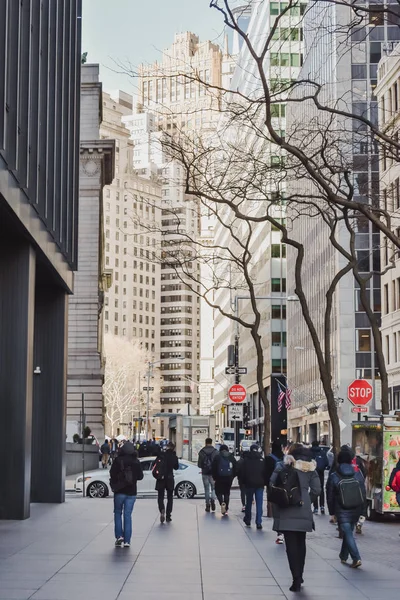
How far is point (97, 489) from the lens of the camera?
35500mm

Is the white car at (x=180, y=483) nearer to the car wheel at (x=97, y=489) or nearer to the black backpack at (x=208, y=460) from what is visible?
the car wheel at (x=97, y=489)

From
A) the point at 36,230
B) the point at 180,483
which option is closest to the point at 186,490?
the point at 180,483

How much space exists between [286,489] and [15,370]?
11116mm

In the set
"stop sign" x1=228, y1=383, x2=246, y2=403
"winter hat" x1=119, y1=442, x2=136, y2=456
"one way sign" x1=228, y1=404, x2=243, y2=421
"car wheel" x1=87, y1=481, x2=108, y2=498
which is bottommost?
"car wheel" x1=87, y1=481, x2=108, y2=498

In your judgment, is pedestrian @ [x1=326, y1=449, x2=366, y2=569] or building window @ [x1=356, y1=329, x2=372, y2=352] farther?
building window @ [x1=356, y1=329, x2=372, y2=352]

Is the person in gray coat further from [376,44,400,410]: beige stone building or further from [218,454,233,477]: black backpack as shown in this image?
[376,44,400,410]: beige stone building

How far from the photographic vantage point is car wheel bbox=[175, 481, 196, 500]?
117ft

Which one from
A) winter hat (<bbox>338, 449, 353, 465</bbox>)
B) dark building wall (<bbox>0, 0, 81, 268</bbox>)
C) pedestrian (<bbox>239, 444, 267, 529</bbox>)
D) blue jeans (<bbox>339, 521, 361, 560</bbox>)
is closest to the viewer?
blue jeans (<bbox>339, 521, 361, 560</bbox>)

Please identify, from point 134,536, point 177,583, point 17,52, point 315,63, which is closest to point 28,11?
point 17,52

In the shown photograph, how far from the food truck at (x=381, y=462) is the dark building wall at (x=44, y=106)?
956 centimetres

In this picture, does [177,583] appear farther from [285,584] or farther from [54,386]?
[54,386]

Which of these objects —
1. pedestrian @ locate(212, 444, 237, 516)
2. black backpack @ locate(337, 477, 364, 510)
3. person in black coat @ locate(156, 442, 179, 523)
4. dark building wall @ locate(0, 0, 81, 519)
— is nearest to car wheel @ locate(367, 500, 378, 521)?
pedestrian @ locate(212, 444, 237, 516)

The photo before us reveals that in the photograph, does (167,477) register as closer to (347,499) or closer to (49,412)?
(49,412)

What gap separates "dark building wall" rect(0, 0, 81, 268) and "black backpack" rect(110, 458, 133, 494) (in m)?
6.10
